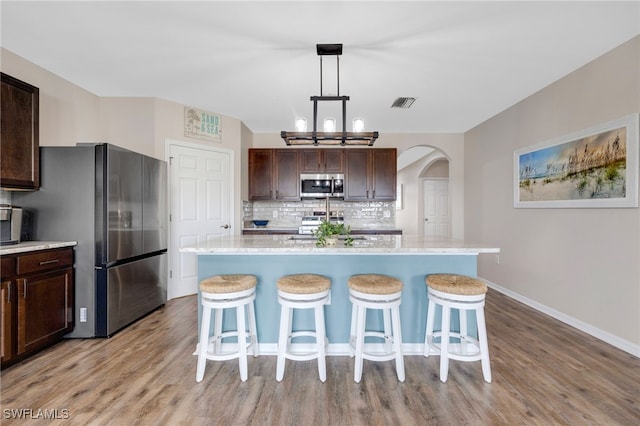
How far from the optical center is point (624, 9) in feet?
6.44

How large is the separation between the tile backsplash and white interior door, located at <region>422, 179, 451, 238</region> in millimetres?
2882

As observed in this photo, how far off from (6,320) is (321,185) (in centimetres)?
376

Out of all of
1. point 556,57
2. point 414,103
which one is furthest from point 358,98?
point 556,57

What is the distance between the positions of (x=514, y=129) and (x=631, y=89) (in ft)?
4.48

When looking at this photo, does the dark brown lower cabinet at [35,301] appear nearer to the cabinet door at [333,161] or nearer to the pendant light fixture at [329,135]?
the pendant light fixture at [329,135]

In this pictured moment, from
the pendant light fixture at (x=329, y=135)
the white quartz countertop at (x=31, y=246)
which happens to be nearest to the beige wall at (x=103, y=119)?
the white quartz countertop at (x=31, y=246)

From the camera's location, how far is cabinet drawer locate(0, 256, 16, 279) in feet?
6.60

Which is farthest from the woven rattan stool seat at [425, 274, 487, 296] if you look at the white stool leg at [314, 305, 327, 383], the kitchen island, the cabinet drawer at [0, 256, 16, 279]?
the cabinet drawer at [0, 256, 16, 279]

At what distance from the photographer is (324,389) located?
1.85 meters

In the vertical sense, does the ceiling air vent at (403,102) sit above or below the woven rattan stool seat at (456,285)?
above

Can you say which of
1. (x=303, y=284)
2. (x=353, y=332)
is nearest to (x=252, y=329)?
(x=303, y=284)

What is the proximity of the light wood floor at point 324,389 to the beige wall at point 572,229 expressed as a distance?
0.40m

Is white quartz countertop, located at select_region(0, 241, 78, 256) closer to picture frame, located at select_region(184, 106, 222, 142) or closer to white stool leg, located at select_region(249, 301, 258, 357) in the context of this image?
white stool leg, located at select_region(249, 301, 258, 357)

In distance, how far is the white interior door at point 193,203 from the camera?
3.71 metres
